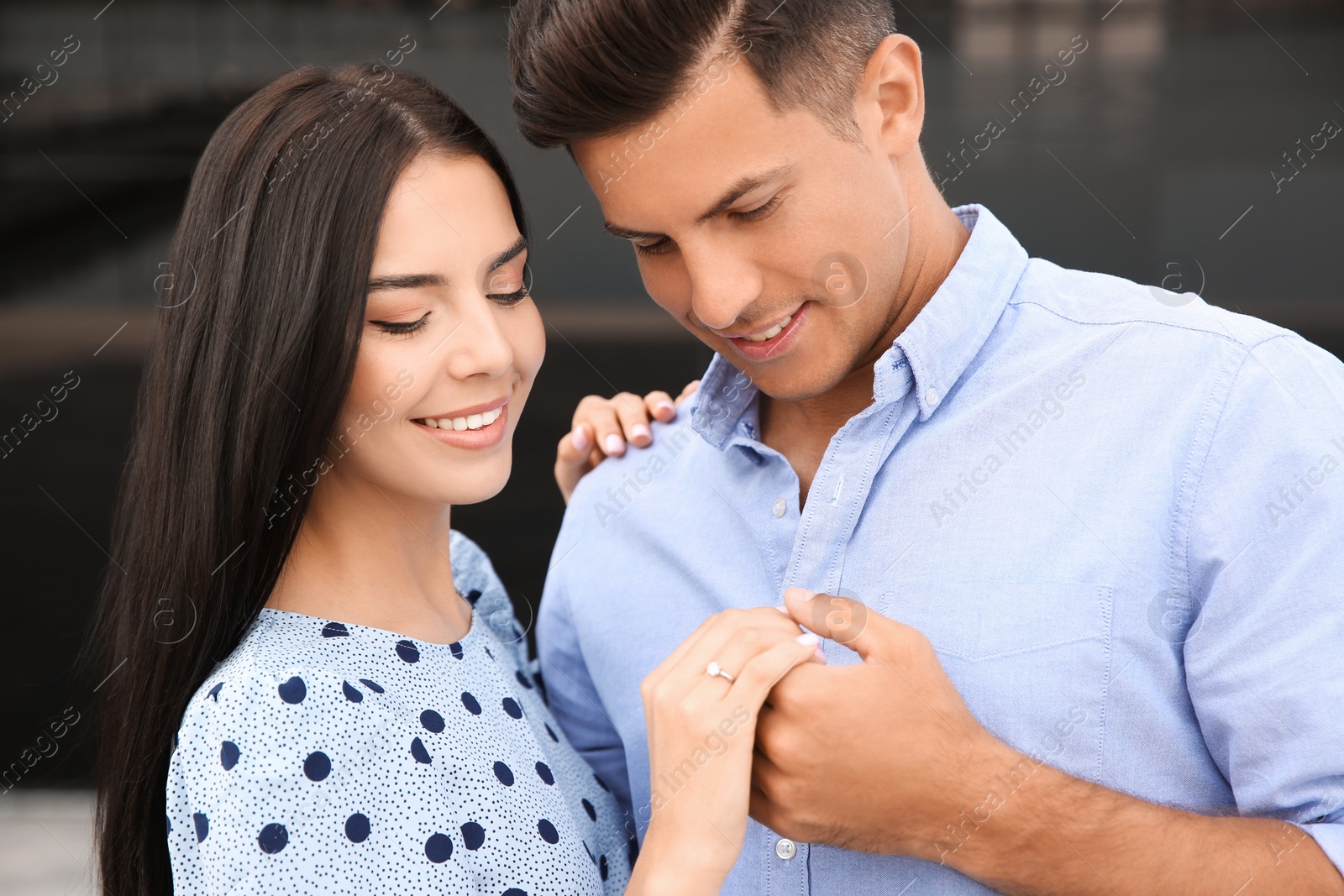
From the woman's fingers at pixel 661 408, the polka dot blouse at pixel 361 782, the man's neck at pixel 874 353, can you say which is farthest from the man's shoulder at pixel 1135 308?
the polka dot blouse at pixel 361 782

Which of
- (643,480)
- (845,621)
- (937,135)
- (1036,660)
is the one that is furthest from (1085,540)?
(937,135)

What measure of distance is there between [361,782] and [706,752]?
0.38 metres

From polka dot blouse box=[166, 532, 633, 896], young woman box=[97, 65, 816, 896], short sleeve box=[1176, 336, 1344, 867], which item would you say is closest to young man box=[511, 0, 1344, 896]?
short sleeve box=[1176, 336, 1344, 867]

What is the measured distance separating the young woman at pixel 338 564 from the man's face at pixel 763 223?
0.72ft

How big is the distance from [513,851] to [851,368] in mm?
720

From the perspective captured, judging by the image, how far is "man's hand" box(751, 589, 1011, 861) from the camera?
1.15 m

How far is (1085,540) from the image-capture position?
1.27m

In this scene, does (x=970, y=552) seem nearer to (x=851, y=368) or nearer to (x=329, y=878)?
(x=851, y=368)

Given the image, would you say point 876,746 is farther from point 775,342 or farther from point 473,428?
point 473,428

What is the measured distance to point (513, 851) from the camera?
4.37ft

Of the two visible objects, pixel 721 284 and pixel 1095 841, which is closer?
pixel 1095 841

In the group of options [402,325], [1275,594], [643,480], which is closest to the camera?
[1275,594]

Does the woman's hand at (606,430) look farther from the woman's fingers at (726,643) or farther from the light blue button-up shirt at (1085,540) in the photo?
the woman's fingers at (726,643)

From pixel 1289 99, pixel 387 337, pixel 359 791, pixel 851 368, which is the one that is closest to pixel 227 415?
pixel 387 337
